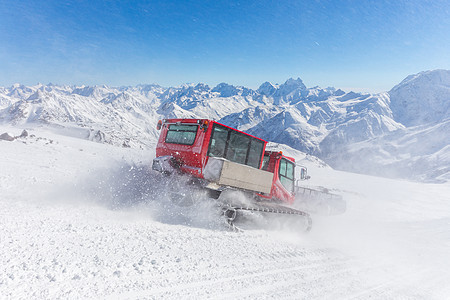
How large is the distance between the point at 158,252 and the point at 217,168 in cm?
263

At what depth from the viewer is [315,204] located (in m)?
11.6

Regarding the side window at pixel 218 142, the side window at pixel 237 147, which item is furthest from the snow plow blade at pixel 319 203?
the side window at pixel 218 142

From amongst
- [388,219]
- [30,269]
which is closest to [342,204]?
[388,219]

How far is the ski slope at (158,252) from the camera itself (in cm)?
321

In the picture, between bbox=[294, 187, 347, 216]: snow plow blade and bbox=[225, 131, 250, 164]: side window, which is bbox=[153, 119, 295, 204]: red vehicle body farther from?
bbox=[294, 187, 347, 216]: snow plow blade

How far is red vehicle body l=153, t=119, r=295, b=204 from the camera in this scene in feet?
21.5

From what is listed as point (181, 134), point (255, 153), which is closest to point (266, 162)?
point (255, 153)

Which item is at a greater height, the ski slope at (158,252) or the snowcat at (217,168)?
the snowcat at (217,168)

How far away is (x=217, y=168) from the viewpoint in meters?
6.21

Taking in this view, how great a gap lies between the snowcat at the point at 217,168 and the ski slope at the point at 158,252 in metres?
0.50

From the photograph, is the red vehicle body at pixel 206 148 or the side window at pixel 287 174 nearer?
the red vehicle body at pixel 206 148

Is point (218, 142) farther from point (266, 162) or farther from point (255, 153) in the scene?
point (266, 162)

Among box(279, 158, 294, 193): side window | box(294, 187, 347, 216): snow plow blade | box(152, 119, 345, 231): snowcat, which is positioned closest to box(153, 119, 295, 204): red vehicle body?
box(152, 119, 345, 231): snowcat

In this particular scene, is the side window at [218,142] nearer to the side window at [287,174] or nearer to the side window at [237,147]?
the side window at [237,147]
